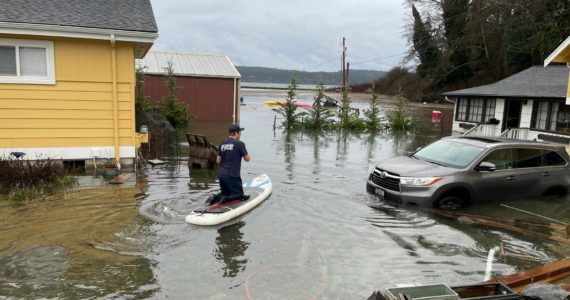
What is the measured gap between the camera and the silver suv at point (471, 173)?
30.8ft

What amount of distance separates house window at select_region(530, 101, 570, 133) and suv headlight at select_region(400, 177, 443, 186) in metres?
12.0

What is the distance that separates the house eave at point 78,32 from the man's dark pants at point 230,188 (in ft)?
15.5

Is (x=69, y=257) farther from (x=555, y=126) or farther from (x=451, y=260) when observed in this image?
(x=555, y=126)

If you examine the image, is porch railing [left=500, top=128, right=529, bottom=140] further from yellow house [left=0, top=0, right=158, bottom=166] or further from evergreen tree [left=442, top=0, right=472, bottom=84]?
evergreen tree [left=442, top=0, right=472, bottom=84]

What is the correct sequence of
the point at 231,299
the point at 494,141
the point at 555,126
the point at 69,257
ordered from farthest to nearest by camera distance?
the point at 555,126 → the point at 494,141 → the point at 69,257 → the point at 231,299

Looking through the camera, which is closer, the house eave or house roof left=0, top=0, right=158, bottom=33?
the house eave

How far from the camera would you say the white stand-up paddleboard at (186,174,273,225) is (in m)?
7.95

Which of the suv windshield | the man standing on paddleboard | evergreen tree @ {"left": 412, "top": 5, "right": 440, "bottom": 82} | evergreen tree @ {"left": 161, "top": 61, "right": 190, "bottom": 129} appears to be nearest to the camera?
the man standing on paddleboard

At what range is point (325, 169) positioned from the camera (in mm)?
14312

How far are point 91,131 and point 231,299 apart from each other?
8008mm

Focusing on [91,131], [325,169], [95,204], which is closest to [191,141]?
[91,131]

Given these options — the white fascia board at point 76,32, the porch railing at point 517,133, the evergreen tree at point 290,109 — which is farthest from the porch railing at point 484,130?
the white fascia board at point 76,32

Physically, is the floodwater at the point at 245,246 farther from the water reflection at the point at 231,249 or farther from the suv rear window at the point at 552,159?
the suv rear window at the point at 552,159

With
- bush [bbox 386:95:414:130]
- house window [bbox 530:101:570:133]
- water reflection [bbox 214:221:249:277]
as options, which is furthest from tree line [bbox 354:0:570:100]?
water reflection [bbox 214:221:249:277]
